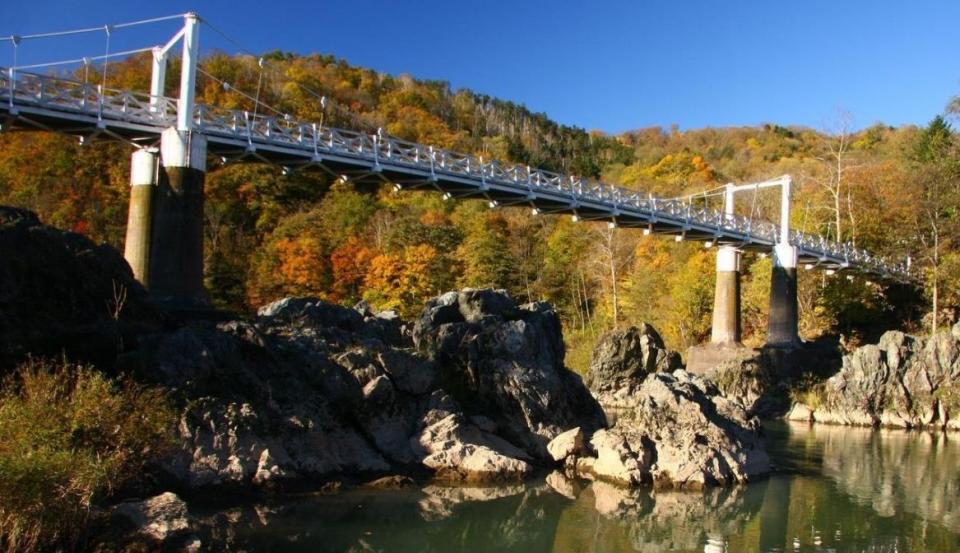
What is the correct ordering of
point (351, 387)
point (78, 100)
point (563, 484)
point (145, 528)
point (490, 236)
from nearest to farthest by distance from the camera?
point (145, 528) → point (563, 484) → point (351, 387) → point (78, 100) → point (490, 236)

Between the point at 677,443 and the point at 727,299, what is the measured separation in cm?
1996

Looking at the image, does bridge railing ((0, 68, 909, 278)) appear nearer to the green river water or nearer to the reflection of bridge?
the reflection of bridge

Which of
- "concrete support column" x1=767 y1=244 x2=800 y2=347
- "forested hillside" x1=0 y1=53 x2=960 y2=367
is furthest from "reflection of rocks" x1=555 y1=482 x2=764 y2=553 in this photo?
"forested hillside" x1=0 y1=53 x2=960 y2=367

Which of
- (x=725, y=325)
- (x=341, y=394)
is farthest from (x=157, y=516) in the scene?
(x=725, y=325)

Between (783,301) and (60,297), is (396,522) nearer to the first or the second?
(60,297)

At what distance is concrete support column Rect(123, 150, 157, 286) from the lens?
1877 centimetres

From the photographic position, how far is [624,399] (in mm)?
28281

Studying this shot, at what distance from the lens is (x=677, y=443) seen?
13.9 metres

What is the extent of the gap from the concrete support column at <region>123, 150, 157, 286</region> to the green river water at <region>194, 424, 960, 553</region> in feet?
31.2

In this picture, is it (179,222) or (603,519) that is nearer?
(603,519)

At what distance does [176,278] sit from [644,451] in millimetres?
10660

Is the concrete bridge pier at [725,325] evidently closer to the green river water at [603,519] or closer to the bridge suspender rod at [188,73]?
the green river water at [603,519]

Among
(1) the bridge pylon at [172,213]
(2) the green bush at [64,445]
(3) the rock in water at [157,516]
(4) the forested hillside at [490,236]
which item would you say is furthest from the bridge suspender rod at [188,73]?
(4) the forested hillside at [490,236]

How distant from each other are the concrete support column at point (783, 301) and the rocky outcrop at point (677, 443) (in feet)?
55.7
